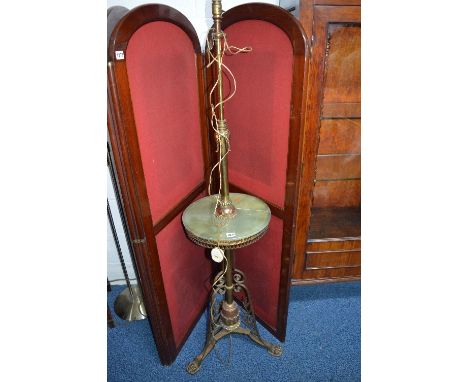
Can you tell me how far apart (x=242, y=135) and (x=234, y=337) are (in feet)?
4.36

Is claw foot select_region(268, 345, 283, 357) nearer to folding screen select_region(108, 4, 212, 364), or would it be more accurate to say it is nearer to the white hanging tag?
folding screen select_region(108, 4, 212, 364)

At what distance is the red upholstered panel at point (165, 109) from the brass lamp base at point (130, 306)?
104cm

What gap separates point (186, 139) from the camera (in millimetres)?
1668

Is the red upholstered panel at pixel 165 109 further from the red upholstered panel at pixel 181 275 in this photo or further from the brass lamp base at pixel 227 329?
the brass lamp base at pixel 227 329

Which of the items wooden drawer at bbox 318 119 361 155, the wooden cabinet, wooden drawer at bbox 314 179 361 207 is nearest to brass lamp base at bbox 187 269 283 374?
the wooden cabinet

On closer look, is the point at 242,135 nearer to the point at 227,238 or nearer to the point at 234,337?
the point at 227,238

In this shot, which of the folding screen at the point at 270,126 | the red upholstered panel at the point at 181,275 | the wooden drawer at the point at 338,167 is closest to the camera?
the folding screen at the point at 270,126

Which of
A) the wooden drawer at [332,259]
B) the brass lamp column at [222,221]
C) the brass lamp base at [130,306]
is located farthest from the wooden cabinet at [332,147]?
the brass lamp base at [130,306]

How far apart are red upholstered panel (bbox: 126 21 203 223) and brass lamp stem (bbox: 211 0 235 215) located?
230 mm

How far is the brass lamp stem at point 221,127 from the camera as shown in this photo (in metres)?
1.21

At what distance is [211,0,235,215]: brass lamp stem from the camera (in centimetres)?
121

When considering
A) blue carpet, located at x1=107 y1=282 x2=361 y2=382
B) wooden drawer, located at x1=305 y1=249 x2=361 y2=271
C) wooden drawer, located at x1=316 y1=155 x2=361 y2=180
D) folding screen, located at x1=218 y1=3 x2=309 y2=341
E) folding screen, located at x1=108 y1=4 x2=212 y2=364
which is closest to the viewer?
folding screen, located at x1=108 y1=4 x2=212 y2=364

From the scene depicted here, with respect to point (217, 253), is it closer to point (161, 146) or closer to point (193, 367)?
point (161, 146)

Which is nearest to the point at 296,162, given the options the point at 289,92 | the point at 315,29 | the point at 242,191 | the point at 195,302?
the point at 289,92
